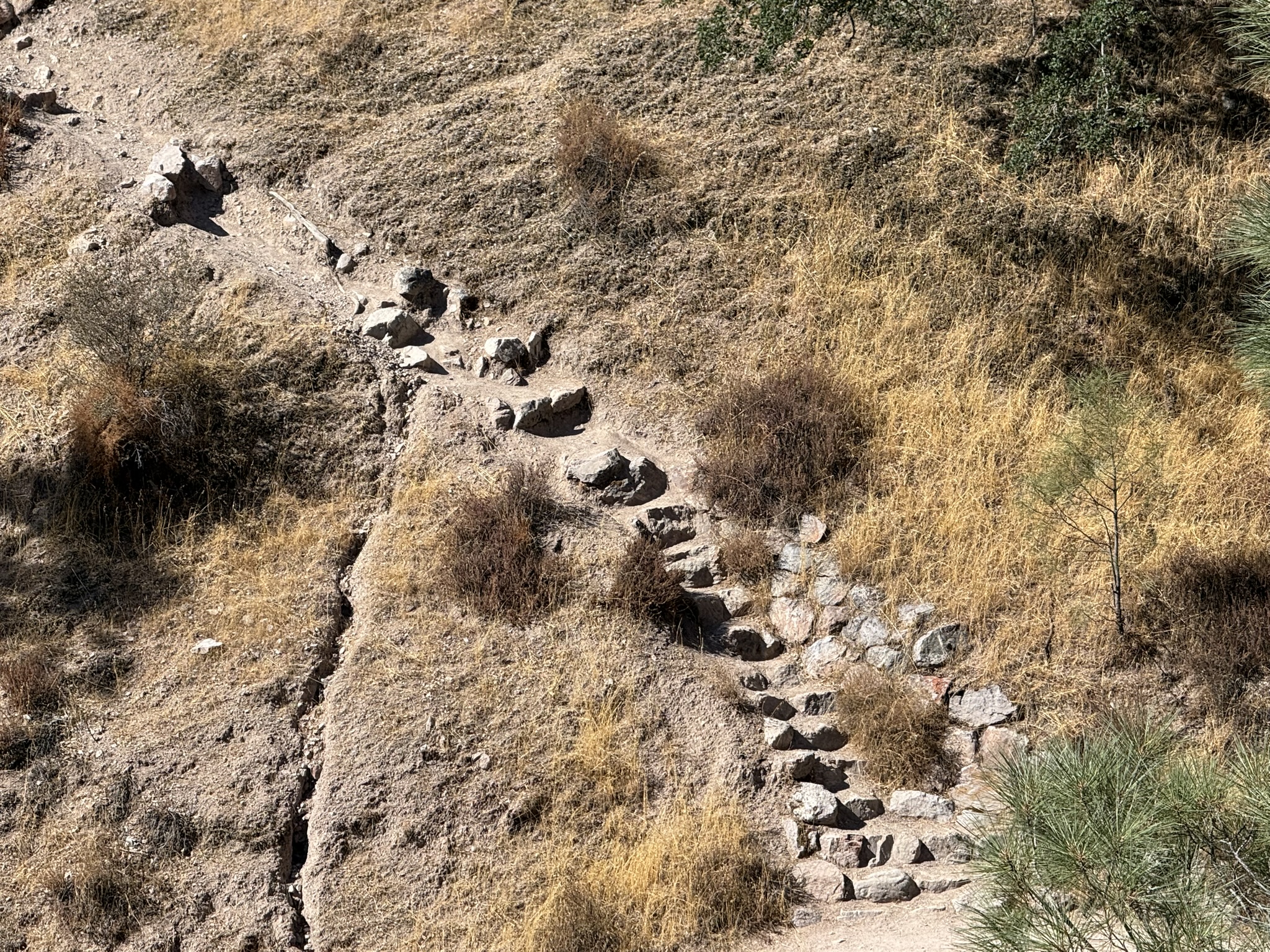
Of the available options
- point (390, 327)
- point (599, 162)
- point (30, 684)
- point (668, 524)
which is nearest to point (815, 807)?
point (668, 524)

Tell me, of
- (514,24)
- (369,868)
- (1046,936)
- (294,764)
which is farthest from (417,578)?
(514,24)

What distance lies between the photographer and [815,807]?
7859 millimetres

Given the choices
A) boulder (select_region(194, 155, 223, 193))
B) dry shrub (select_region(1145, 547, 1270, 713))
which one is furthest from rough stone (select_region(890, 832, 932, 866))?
boulder (select_region(194, 155, 223, 193))

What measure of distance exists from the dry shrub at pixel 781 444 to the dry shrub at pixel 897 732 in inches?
70.3

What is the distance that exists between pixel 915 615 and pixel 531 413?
3655 millimetres

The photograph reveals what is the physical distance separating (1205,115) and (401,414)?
889 centimetres

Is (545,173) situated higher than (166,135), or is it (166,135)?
(166,135)

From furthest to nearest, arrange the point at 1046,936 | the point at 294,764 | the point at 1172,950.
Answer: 1. the point at 294,764
2. the point at 1046,936
3. the point at 1172,950

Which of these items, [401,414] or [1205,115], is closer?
[401,414]

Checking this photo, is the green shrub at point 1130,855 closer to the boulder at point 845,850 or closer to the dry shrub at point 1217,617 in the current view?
the boulder at point 845,850

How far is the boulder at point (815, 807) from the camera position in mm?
7848

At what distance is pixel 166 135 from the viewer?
12.7 meters

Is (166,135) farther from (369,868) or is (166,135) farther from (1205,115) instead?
(1205,115)

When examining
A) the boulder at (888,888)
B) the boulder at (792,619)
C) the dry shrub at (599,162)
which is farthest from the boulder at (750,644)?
the dry shrub at (599,162)
